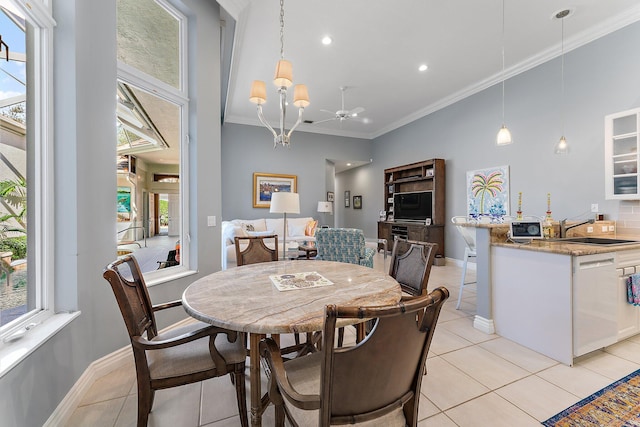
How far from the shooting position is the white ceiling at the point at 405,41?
3.06 metres

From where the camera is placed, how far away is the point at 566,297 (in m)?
2.06

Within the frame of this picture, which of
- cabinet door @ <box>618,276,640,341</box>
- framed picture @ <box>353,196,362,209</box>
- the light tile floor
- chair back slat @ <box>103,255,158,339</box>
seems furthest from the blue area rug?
framed picture @ <box>353,196,362,209</box>

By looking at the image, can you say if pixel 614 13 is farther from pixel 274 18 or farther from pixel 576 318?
pixel 274 18

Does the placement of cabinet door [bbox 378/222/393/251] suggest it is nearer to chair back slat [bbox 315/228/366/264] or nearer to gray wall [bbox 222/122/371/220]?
gray wall [bbox 222/122/371/220]

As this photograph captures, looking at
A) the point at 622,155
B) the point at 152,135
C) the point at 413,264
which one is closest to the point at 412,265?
the point at 413,264

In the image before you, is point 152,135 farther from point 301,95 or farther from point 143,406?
point 143,406

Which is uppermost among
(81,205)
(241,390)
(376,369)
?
(81,205)

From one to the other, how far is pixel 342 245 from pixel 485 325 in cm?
178

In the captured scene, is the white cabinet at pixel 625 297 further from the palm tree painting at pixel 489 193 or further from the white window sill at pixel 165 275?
the white window sill at pixel 165 275

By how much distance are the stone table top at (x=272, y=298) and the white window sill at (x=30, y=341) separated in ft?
2.27

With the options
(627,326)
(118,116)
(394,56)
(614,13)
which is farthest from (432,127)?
(118,116)

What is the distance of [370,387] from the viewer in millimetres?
840

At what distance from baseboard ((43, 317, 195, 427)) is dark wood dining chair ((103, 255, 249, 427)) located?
59 centimetres

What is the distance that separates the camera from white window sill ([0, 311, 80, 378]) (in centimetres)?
116
